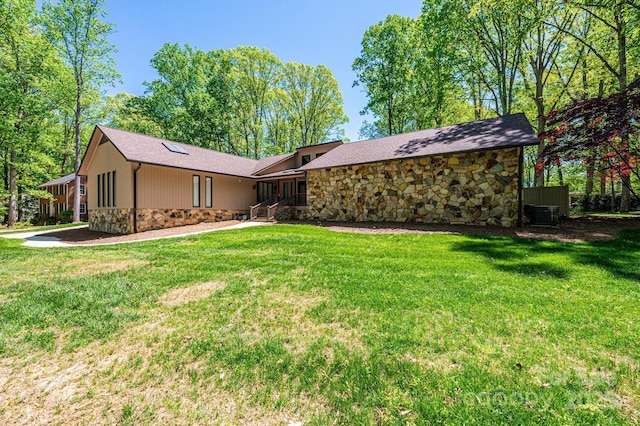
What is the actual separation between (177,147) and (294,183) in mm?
7844

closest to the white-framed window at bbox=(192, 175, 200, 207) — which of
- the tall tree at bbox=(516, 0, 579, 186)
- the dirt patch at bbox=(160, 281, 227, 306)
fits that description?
the dirt patch at bbox=(160, 281, 227, 306)

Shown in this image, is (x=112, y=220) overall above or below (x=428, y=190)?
below

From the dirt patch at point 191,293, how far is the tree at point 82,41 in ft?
69.7

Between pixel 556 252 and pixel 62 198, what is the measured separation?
39250 mm

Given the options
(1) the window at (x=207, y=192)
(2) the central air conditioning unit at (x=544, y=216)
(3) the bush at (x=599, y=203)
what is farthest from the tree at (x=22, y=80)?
(3) the bush at (x=599, y=203)

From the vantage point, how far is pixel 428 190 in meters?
11.6

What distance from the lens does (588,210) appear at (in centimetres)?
1944

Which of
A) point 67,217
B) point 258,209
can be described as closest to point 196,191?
point 258,209

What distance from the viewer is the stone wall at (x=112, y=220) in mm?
13363

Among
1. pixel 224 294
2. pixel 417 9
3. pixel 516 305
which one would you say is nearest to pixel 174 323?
pixel 224 294

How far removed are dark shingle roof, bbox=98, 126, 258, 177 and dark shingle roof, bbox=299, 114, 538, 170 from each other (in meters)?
6.21

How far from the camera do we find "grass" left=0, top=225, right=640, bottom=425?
6.56 ft

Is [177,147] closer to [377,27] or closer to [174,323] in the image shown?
[174,323]

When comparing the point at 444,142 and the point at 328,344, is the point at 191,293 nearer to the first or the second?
the point at 328,344
